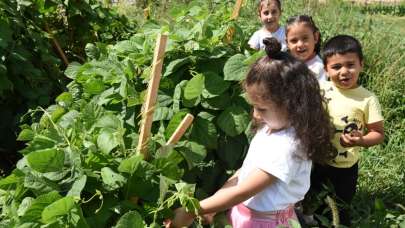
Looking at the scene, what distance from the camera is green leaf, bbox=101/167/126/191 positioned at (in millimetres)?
1552

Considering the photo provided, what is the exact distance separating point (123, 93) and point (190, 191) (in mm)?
514

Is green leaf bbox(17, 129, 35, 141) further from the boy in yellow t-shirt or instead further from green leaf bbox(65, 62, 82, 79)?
the boy in yellow t-shirt

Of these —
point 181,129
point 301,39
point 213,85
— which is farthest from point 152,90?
point 301,39

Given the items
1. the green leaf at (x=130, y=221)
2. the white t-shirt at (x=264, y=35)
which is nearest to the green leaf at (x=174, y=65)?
the green leaf at (x=130, y=221)

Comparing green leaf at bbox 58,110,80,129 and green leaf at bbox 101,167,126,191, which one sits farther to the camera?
green leaf at bbox 58,110,80,129

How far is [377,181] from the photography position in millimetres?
3229

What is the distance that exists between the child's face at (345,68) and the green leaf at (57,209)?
49.9 inches

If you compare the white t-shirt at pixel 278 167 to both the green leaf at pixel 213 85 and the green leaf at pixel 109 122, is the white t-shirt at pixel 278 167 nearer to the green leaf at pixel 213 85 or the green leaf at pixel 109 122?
the green leaf at pixel 213 85

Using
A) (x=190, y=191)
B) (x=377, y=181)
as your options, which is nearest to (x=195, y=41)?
(x=190, y=191)

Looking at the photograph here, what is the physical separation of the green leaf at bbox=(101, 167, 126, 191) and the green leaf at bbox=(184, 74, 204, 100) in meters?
0.43

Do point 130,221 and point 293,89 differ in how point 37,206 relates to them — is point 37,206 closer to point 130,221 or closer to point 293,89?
point 130,221

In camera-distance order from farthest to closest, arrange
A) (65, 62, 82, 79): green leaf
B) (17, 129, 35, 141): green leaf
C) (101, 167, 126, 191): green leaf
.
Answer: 1. (65, 62, 82, 79): green leaf
2. (17, 129, 35, 141): green leaf
3. (101, 167, 126, 191): green leaf

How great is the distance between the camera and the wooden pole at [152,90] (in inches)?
63.1

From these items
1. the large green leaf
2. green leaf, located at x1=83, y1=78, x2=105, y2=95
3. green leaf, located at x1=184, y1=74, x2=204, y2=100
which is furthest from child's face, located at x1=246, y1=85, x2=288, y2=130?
green leaf, located at x1=83, y1=78, x2=105, y2=95
